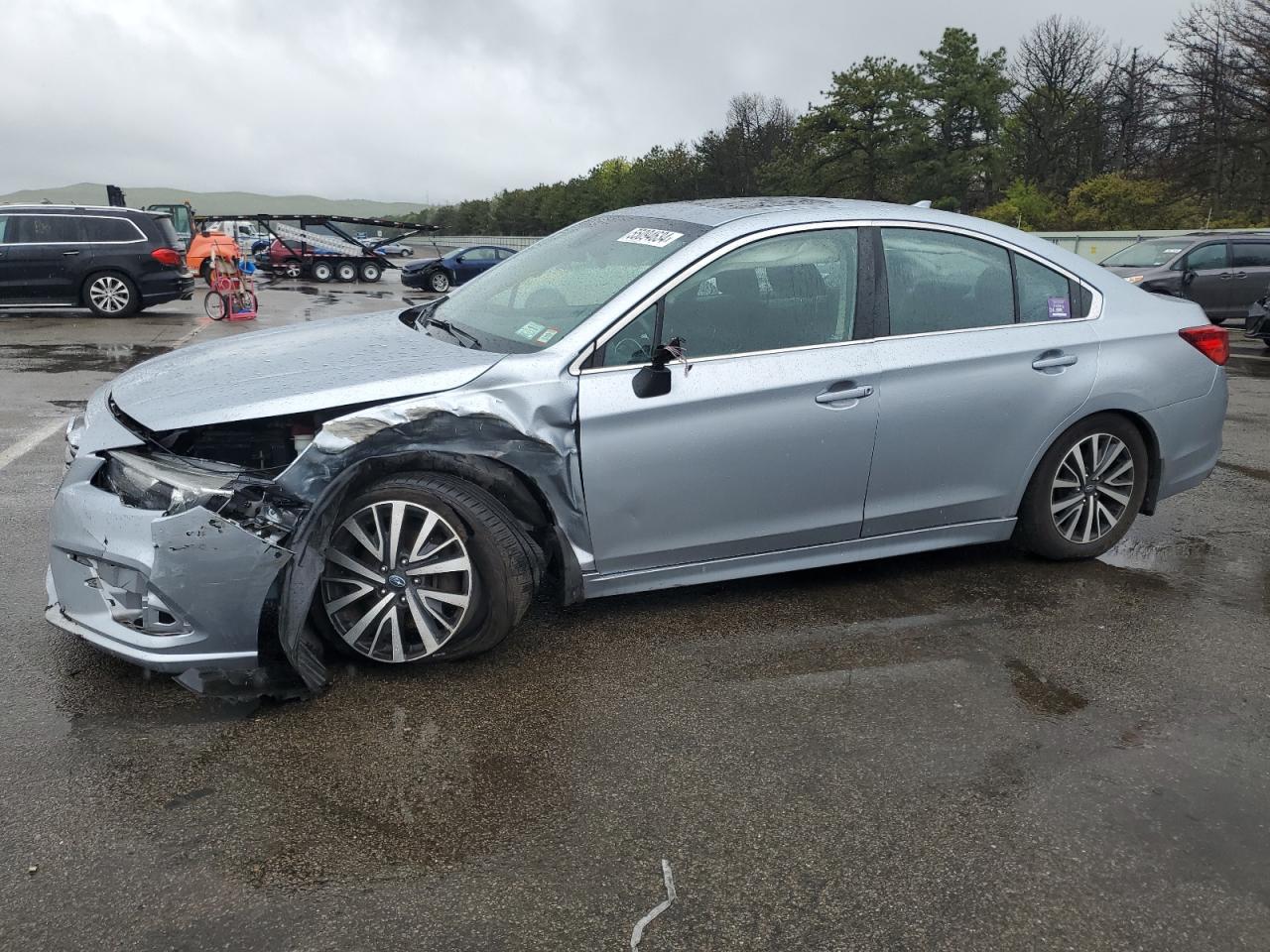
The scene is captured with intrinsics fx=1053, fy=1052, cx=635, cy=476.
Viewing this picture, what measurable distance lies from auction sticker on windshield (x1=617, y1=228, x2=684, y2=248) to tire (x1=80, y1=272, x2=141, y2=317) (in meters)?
14.1

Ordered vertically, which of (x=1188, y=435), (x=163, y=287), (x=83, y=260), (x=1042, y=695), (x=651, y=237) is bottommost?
(x=1042, y=695)

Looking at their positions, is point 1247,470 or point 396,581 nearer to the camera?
point 396,581

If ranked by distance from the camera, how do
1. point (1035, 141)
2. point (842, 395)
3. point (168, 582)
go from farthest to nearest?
point (1035, 141) < point (842, 395) < point (168, 582)

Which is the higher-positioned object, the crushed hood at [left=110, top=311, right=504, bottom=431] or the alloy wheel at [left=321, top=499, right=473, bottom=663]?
the crushed hood at [left=110, top=311, right=504, bottom=431]

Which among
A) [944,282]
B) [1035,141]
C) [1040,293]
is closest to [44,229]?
[944,282]

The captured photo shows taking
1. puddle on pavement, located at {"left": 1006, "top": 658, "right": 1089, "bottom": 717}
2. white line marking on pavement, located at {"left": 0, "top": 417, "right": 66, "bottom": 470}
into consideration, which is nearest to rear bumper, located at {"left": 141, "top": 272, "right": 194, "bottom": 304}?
white line marking on pavement, located at {"left": 0, "top": 417, "right": 66, "bottom": 470}

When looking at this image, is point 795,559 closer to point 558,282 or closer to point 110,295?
point 558,282

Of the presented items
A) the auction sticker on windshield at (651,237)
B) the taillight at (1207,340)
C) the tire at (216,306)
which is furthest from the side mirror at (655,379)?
the tire at (216,306)

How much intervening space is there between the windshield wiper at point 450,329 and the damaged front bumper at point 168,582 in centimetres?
121

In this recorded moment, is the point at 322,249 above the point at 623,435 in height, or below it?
above

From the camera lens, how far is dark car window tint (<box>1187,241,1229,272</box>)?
16.8 meters

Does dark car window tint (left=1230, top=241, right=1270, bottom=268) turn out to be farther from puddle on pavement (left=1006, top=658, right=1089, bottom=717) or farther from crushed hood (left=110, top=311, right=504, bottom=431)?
crushed hood (left=110, top=311, right=504, bottom=431)

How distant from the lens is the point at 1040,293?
180 inches

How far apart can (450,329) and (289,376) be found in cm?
87
